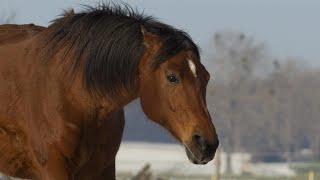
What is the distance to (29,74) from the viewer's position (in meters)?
8.53

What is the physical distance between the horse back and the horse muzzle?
2.26 meters

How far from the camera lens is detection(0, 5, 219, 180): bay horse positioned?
765 cm

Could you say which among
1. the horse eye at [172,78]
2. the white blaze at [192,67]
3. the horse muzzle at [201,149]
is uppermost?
the white blaze at [192,67]

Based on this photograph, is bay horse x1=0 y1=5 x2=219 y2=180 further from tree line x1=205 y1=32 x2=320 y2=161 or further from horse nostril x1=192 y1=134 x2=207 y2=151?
tree line x1=205 y1=32 x2=320 y2=161

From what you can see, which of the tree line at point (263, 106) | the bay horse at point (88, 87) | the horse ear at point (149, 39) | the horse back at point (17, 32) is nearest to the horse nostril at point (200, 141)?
the bay horse at point (88, 87)

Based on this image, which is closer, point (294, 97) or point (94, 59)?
point (94, 59)

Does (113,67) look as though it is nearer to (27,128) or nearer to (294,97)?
(27,128)

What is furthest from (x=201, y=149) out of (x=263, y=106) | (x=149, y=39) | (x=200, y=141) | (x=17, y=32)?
(x=263, y=106)

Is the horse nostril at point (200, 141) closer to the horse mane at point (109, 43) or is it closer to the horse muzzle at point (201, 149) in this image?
the horse muzzle at point (201, 149)

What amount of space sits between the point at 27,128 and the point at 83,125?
1.64 feet

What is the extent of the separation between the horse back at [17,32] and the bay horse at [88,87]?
0.63 feet

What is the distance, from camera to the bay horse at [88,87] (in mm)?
7648

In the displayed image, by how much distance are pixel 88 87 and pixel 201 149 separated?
4.47 ft

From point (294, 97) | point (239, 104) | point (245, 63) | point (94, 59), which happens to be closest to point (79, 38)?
point (94, 59)
